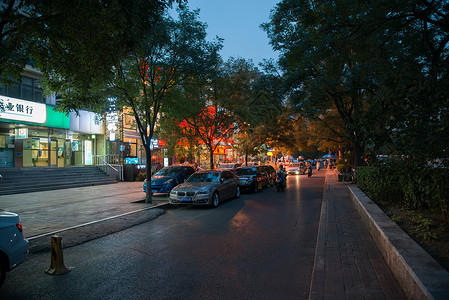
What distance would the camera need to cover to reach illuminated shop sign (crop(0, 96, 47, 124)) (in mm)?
19391

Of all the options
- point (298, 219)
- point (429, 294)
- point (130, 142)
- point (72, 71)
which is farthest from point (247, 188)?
point (130, 142)

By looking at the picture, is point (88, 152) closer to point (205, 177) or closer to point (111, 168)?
point (111, 168)

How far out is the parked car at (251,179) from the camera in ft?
56.2

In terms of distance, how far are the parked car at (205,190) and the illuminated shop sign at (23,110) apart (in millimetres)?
14529

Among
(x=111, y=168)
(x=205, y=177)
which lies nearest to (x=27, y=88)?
(x=111, y=168)

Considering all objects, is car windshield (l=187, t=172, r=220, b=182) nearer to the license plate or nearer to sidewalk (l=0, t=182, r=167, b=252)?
the license plate

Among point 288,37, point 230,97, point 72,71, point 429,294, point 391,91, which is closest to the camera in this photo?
point 429,294

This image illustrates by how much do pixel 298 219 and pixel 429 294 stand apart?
6.50m

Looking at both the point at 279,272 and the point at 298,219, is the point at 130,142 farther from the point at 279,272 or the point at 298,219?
the point at 279,272

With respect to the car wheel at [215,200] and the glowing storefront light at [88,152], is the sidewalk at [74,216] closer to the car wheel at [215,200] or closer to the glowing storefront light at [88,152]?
the car wheel at [215,200]

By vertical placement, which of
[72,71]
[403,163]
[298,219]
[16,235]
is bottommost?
[298,219]

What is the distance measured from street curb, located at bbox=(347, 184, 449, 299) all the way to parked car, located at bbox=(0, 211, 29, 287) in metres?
5.26

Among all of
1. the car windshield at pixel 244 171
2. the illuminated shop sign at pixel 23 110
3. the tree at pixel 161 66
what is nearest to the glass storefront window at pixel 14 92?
the illuminated shop sign at pixel 23 110

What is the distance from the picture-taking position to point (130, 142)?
3372cm
